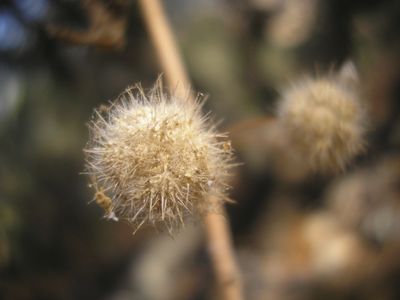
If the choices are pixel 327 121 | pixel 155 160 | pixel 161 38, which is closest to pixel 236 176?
pixel 161 38

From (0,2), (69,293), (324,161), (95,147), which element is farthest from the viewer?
(69,293)

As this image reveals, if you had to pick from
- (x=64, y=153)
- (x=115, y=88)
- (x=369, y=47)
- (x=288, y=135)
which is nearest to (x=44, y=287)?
(x=64, y=153)

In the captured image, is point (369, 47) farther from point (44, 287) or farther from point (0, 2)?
point (44, 287)

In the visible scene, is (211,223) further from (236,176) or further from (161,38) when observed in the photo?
(236,176)

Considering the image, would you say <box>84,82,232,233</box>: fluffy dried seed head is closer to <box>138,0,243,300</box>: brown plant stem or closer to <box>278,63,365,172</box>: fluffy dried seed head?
<box>138,0,243,300</box>: brown plant stem

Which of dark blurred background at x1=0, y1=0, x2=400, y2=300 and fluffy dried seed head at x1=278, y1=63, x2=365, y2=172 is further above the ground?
dark blurred background at x1=0, y1=0, x2=400, y2=300

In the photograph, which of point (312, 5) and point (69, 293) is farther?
point (312, 5)

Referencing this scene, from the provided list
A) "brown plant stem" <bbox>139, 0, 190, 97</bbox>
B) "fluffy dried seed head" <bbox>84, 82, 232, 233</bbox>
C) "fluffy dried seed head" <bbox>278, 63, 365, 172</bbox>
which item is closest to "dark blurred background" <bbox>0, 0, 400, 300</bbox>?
"brown plant stem" <bbox>139, 0, 190, 97</bbox>
